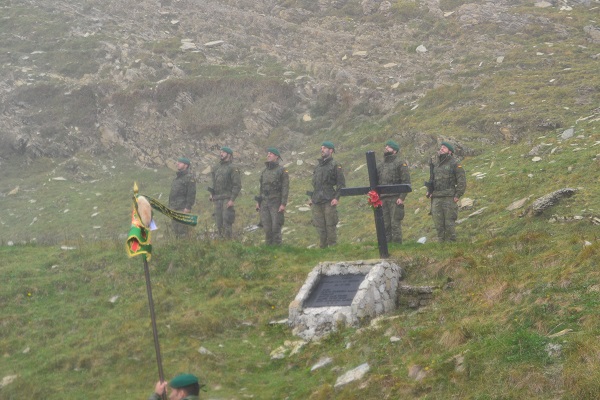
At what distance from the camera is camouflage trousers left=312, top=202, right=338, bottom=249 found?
52.2 ft

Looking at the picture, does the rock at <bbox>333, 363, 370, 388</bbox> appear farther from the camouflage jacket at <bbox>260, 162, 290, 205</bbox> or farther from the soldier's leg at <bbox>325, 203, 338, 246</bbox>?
the camouflage jacket at <bbox>260, 162, 290, 205</bbox>

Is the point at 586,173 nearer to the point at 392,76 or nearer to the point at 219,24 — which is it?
the point at 392,76

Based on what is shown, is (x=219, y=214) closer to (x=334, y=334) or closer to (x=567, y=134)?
(x=334, y=334)

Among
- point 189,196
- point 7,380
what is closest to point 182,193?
point 189,196

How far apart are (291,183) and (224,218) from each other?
8277mm

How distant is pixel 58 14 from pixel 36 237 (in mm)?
20124

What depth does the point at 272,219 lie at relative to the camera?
1661 cm

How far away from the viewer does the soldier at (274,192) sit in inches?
640

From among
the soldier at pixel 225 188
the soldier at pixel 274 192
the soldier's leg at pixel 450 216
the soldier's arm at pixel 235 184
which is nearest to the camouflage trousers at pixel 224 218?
the soldier at pixel 225 188

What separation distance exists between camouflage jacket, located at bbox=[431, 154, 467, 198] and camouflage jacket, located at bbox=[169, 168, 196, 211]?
6330mm

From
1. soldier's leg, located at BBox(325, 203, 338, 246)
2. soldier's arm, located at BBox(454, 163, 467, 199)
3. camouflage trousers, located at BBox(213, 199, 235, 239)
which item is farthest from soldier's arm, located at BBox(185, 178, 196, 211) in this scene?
soldier's arm, located at BBox(454, 163, 467, 199)

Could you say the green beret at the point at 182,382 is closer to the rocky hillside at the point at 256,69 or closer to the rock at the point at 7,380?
the rock at the point at 7,380

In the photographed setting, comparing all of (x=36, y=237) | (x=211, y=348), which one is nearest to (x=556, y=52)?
(x=36, y=237)

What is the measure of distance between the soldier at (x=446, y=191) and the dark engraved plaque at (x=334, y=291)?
3156mm
